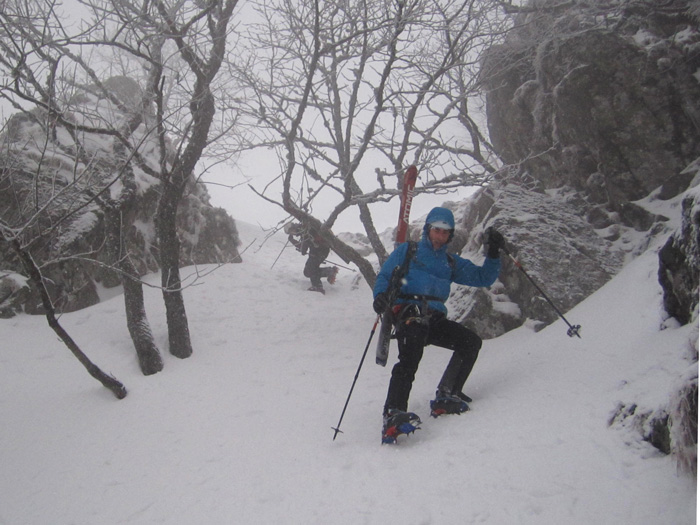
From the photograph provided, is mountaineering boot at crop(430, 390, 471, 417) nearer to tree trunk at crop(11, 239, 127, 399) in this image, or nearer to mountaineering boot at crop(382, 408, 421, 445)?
mountaineering boot at crop(382, 408, 421, 445)

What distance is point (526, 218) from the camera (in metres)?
7.05

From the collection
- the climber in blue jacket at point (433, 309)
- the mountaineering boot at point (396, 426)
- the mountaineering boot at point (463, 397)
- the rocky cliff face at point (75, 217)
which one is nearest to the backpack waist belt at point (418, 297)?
the climber in blue jacket at point (433, 309)

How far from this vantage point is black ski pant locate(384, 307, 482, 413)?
3826 mm

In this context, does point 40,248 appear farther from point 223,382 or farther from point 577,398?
point 577,398

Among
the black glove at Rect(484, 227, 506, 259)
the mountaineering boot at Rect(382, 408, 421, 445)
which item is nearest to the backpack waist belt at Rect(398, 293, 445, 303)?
the black glove at Rect(484, 227, 506, 259)

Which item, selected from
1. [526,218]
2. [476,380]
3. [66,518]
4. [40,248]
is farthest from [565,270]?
[40,248]

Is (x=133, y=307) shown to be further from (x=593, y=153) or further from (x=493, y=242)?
(x=593, y=153)

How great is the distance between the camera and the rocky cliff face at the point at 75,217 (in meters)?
6.50

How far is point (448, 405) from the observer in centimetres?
394

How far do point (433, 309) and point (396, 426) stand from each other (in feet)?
4.16

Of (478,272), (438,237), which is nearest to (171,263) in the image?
(438,237)

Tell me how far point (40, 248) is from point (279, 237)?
37.7 ft

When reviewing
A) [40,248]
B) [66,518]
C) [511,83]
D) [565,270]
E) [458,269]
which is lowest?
[66,518]

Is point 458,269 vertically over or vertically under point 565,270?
over
